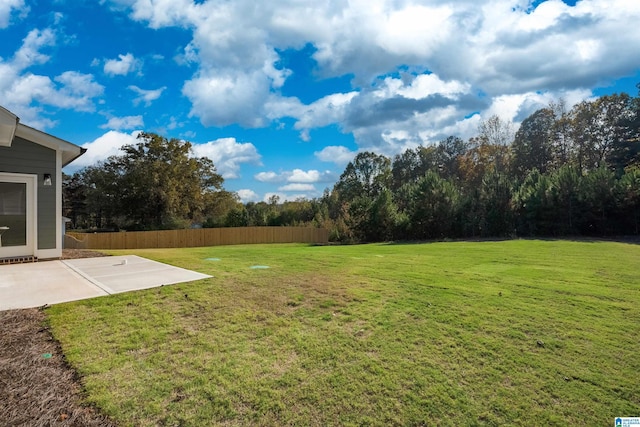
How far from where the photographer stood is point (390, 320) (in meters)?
3.66

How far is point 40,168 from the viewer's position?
766 centimetres

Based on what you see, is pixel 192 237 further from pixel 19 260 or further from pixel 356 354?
pixel 356 354

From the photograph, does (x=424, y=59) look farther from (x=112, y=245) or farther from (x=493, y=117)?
(x=493, y=117)

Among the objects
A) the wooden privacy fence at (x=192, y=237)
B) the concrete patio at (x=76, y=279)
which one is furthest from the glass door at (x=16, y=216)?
the wooden privacy fence at (x=192, y=237)

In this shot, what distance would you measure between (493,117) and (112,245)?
3261 cm

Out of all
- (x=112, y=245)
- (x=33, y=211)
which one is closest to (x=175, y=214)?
(x=112, y=245)

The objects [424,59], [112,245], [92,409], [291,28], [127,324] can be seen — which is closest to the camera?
[92,409]

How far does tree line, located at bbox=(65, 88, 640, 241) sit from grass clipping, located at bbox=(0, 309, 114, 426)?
19.2 meters

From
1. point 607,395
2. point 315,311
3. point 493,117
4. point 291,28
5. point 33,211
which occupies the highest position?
point 493,117

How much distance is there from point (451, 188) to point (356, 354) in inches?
766

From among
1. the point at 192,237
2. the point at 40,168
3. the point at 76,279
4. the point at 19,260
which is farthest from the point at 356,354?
the point at 192,237

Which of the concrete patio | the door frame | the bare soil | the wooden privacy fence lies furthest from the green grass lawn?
the wooden privacy fence

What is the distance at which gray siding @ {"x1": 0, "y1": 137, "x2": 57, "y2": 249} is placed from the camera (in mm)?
7289

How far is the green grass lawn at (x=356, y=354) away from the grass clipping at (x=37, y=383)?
4.2 inches
